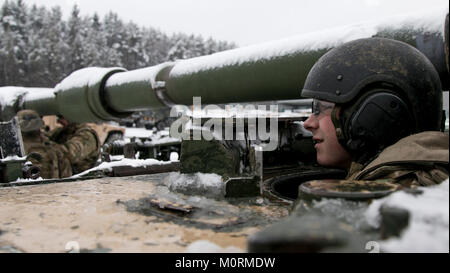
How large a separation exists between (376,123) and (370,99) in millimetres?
102

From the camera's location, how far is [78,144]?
6703mm

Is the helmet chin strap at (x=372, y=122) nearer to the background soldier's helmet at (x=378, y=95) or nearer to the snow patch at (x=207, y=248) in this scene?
the background soldier's helmet at (x=378, y=95)

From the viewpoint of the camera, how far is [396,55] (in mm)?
1756

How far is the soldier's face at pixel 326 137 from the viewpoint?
1851 millimetres

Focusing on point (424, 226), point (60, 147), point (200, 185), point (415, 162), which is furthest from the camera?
point (60, 147)

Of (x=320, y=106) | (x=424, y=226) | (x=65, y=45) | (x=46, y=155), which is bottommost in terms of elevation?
(x=46, y=155)

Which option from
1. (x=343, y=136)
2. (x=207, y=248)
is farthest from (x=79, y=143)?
(x=207, y=248)

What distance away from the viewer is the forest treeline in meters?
41.0

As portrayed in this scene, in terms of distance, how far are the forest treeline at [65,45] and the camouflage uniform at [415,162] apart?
138 feet

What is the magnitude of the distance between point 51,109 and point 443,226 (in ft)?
18.7

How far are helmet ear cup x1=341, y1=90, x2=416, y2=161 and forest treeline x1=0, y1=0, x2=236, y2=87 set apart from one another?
1650 inches

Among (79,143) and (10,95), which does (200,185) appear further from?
(10,95)

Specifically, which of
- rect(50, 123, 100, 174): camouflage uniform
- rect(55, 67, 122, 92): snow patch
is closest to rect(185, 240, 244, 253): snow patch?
rect(55, 67, 122, 92): snow patch

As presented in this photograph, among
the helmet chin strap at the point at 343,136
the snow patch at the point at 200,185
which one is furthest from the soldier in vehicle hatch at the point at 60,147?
the helmet chin strap at the point at 343,136
